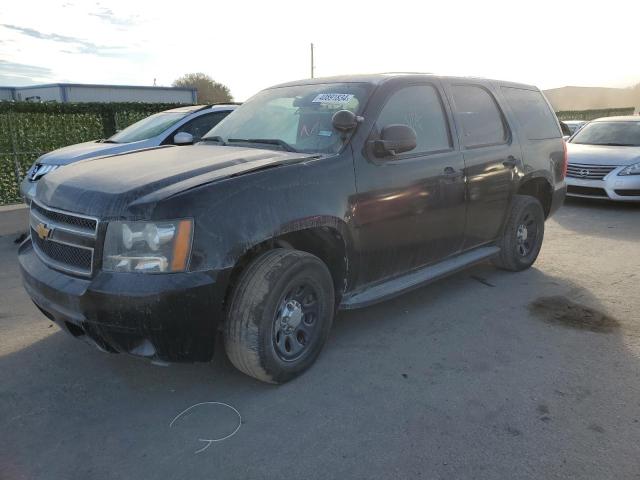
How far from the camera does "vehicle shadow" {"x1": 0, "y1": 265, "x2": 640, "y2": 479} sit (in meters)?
2.51

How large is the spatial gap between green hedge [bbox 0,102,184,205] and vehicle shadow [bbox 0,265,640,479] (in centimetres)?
716

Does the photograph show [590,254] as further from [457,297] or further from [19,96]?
[19,96]

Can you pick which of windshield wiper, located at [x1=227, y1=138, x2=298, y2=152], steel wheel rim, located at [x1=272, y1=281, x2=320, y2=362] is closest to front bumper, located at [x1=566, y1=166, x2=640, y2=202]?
windshield wiper, located at [x1=227, y1=138, x2=298, y2=152]

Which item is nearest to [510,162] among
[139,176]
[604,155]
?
[139,176]

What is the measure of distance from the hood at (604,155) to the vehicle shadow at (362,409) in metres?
6.04

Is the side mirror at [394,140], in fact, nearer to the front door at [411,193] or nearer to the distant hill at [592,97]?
the front door at [411,193]

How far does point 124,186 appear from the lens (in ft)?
9.29

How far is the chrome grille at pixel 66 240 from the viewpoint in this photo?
9.10 feet

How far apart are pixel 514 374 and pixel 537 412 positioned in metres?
0.43

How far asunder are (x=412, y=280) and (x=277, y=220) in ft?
4.73

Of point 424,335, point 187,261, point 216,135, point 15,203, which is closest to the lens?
point 187,261

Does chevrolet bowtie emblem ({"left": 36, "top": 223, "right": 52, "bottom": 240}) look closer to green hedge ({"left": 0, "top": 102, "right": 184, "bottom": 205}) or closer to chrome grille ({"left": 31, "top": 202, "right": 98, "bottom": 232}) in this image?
chrome grille ({"left": 31, "top": 202, "right": 98, "bottom": 232})

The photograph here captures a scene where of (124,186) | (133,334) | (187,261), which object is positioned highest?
(124,186)

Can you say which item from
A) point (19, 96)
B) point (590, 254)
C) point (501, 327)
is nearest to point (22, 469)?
point (501, 327)
